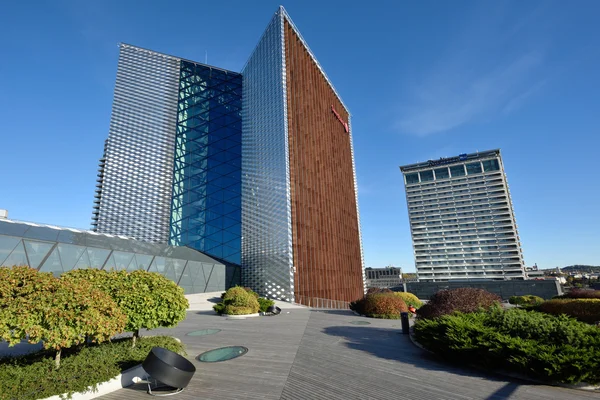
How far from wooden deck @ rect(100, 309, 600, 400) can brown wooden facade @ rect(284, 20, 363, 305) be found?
21889 mm

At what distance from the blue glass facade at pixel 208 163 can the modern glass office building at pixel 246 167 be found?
7.5 inches

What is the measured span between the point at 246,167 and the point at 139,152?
70.4ft

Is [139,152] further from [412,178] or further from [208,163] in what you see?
[412,178]

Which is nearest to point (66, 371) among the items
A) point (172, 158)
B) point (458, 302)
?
point (458, 302)

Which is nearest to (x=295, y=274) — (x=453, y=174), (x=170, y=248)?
(x=170, y=248)

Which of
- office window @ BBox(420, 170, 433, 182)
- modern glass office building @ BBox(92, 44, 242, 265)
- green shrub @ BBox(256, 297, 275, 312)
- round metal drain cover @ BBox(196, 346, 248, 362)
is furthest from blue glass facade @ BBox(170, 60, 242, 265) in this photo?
office window @ BBox(420, 170, 433, 182)

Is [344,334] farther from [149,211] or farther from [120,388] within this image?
[149,211]

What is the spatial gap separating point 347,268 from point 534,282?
217 ft

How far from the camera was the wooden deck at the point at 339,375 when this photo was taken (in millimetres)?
6793

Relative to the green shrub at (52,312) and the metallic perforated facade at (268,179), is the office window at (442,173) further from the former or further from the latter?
the green shrub at (52,312)

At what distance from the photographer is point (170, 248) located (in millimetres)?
34281

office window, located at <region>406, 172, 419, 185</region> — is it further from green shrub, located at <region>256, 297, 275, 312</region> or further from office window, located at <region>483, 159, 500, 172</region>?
green shrub, located at <region>256, 297, 275, 312</region>

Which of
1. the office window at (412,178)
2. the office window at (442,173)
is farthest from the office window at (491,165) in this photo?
the office window at (412,178)

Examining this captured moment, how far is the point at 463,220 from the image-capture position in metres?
139
